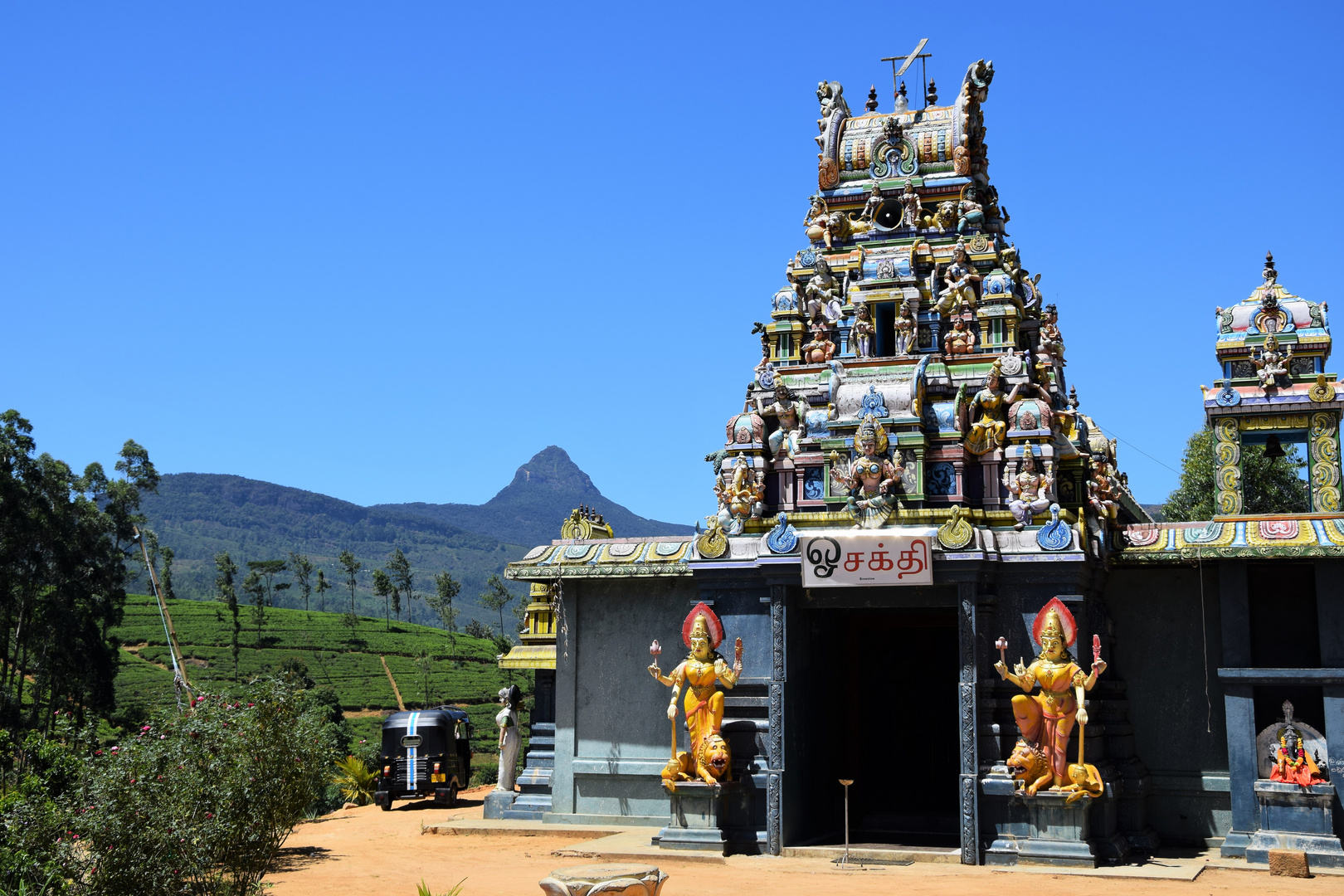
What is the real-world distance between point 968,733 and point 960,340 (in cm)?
691

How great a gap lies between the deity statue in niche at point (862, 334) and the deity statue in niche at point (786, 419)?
1352 mm

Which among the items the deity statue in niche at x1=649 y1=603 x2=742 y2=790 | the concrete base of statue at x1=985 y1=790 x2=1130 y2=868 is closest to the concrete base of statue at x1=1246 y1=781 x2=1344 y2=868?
the concrete base of statue at x1=985 y1=790 x2=1130 y2=868

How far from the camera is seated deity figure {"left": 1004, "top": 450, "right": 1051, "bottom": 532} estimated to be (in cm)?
2012

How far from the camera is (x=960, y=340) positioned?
2248 cm

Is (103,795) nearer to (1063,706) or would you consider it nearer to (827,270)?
(1063,706)

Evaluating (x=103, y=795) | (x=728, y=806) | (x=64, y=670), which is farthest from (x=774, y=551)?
(x=64, y=670)

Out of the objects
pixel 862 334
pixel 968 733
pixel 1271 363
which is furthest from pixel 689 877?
pixel 1271 363

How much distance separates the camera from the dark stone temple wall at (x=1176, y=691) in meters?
21.0

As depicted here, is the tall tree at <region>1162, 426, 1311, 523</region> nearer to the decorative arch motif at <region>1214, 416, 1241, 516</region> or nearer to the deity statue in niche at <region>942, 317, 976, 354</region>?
the decorative arch motif at <region>1214, 416, 1241, 516</region>

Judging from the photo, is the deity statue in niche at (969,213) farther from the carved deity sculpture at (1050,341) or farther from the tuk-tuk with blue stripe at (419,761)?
the tuk-tuk with blue stripe at (419,761)

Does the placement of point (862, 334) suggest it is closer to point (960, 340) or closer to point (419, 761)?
point (960, 340)

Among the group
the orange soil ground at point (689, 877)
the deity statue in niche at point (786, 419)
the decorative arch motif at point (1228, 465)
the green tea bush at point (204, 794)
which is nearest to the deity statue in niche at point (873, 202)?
the deity statue in niche at point (786, 419)

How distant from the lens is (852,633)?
78.3ft

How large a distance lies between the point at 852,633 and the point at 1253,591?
6.81m
